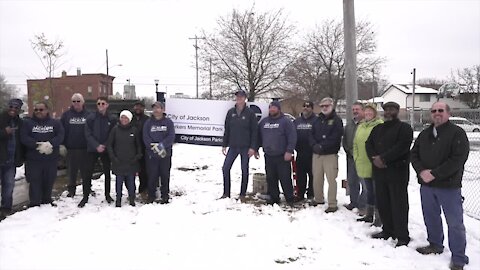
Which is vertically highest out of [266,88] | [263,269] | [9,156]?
[266,88]

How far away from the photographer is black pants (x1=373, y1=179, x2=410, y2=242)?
16.7 ft

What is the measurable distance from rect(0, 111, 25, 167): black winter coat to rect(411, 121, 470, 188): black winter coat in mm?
6133

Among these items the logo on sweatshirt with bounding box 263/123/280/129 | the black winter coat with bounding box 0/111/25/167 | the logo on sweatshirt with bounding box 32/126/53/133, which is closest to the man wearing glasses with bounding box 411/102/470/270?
the logo on sweatshirt with bounding box 263/123/280/129

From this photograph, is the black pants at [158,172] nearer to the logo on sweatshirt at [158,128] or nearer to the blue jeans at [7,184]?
the logo on sweatshirt at [158,128]

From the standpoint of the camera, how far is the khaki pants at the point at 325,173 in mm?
6520

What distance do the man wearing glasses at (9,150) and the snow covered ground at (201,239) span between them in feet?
1.62

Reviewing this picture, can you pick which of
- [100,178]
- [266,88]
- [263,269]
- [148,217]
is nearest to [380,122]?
[263,269]

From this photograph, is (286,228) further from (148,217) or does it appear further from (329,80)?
A: (329,80)

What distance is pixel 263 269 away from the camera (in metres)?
4.30

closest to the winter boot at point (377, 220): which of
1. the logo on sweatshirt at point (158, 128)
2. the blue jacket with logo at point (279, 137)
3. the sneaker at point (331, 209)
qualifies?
the sneaker at point (331, 209)

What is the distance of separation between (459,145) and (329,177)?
2438 mm

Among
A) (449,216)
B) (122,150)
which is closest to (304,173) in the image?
(449,216)

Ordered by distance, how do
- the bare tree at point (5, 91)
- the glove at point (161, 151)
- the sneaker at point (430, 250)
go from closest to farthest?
the sneaker at point (430, 250) → the glove at point (161, 151) → the bare tree at point (5, 91)

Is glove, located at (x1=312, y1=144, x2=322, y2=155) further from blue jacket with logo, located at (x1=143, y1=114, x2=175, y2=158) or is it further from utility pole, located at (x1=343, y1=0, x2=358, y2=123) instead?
blue jacket with logo, located at (x1=143, y1=114, x2=175, y2=158)
